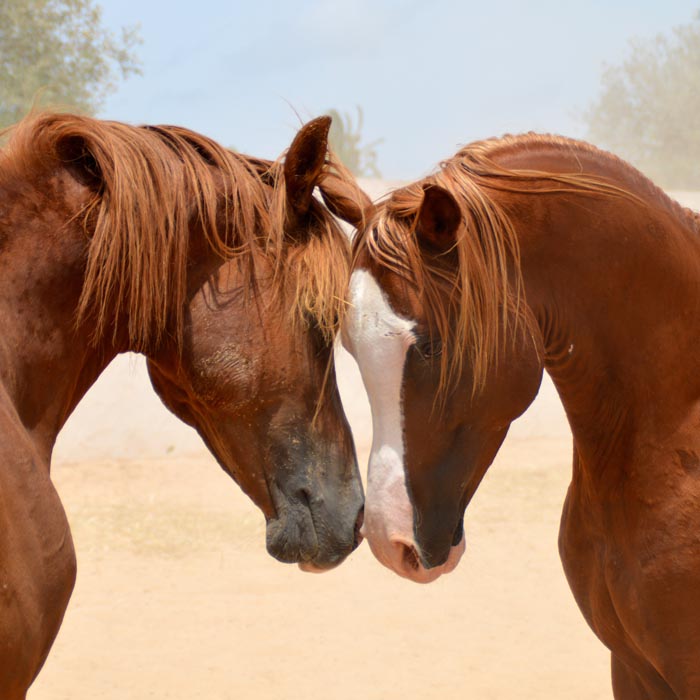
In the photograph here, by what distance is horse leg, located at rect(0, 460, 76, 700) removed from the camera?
1677 mm

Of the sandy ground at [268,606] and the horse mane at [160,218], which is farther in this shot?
the sandy ground at [268,606]

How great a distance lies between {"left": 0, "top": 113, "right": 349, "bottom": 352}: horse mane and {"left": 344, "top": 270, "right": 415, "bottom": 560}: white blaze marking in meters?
0.17

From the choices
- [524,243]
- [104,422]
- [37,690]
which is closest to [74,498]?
[104,422]

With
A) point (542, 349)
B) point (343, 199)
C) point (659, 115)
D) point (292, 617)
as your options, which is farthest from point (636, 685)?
point (659, 115)

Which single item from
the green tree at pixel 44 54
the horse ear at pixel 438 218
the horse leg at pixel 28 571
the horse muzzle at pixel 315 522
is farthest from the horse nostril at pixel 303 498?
the green tree at pixel 44 54

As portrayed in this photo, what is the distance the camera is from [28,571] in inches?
67.9

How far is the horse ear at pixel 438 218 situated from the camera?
1.83 m

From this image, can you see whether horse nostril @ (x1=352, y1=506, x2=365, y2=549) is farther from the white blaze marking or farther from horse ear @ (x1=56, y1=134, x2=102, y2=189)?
horse ear @ (x1=56, y1=134, x2=102, y2=189)

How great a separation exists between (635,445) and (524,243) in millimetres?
516

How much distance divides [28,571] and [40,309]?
1.76 ft

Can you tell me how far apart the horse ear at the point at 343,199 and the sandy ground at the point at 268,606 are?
2.51 feet

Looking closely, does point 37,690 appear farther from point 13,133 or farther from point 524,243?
point 524,243

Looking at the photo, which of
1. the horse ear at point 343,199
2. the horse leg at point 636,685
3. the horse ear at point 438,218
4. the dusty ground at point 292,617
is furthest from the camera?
the dusty ground at point 292,617

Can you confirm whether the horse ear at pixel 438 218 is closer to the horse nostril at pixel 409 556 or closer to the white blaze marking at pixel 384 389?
the white blaze marking at pixel 384 389
